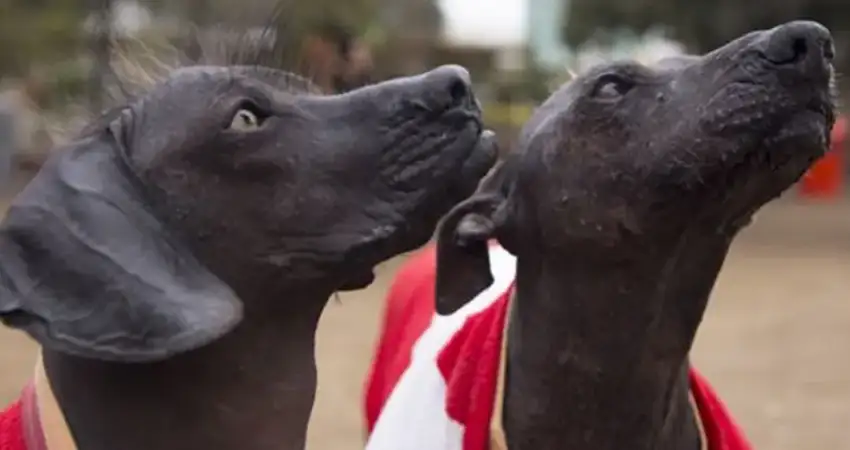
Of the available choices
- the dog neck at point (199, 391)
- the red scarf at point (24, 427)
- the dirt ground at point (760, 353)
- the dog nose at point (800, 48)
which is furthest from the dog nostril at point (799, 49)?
the dirt ground at point (760, 353)

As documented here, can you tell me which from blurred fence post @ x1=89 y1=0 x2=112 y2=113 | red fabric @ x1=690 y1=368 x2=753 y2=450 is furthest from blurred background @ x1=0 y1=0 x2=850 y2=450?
red fabric @ x1=690 y1=368 x2=753 y2=450

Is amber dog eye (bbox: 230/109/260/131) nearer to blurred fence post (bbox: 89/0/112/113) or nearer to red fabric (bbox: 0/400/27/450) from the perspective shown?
blurred fence post (bbox: 89/0/112/113)

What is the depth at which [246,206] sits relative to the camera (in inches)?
77.0

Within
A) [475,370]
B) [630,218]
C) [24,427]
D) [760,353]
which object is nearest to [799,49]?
[630,218]

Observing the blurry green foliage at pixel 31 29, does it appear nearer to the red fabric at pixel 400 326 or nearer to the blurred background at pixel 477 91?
the blurred background at pixel 477 91

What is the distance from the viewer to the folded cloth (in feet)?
9.24

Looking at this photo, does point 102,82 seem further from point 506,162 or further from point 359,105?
point 506,162

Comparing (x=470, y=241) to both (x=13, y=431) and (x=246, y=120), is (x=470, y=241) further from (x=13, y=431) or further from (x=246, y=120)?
(x=13, y=431)

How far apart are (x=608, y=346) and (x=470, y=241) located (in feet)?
1.14

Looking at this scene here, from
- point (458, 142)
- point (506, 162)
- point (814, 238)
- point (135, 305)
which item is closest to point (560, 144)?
point (506, 162)

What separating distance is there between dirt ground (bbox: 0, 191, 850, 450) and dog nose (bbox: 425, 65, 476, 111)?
5.58 feet

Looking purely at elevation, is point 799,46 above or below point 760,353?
above

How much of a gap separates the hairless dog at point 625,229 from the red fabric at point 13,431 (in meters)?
1.00

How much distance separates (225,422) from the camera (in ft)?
6.59
